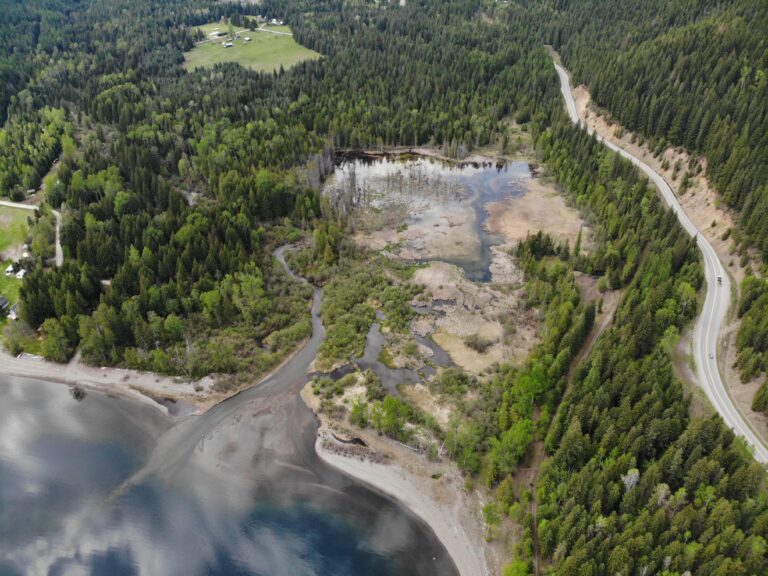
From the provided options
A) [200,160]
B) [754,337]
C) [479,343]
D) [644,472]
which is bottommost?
[479,343]

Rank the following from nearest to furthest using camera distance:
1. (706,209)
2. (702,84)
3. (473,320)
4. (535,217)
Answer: (473,320) < (706,209) < (535,217) < (702,84)

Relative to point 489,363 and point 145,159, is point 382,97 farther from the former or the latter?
point 489,363

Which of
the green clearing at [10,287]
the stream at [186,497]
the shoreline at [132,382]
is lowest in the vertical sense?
the stream at [186,497]

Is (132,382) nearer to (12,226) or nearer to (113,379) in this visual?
(113,379)

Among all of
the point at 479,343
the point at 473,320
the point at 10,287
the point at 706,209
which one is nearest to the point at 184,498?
the point at 479,343

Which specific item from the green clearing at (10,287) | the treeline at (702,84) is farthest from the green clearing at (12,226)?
the treeline at (702,84)

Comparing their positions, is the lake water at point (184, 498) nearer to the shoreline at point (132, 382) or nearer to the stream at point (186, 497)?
the stream at point (186, 497)

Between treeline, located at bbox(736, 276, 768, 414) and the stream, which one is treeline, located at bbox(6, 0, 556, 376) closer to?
the stream
